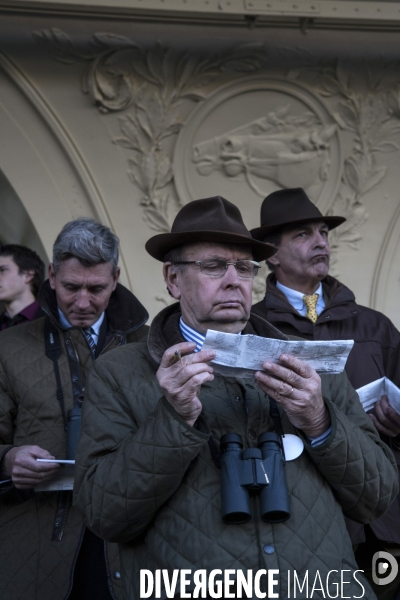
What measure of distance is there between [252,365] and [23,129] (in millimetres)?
3682

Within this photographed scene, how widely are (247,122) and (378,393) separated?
301 cm

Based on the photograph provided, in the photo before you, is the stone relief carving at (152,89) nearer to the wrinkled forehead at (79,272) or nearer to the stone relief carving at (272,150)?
the stone relief carving at (272,150)

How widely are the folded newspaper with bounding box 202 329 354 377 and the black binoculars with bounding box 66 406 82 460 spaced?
0.84m

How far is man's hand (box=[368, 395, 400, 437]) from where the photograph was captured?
3.14 m

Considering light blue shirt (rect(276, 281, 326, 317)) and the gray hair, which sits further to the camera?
light blue shirt (rect(276, 281, 326, 317))

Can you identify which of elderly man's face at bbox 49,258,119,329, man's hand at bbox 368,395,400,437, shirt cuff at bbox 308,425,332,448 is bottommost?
shirt cuff at bbox 308,425,332,448

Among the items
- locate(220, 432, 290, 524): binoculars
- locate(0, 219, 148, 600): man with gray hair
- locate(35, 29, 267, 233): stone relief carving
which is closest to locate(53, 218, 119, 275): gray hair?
locate(0, 219, 148, 600): man with gray hair

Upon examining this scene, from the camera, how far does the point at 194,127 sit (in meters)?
5.65

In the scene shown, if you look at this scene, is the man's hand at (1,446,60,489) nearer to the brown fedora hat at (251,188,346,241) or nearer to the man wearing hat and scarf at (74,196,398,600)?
the man wearing hat and scarf at (74,196,398,600)

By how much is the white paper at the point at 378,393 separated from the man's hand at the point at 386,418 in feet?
0.08

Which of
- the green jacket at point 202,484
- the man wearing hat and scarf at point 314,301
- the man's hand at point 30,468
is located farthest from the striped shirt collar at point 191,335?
the man wearing hat and scarf at point 314,301

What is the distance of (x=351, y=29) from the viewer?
17.6 ft

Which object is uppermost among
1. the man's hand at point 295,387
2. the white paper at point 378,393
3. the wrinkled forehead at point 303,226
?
the wrinkled forehead at point 303,226

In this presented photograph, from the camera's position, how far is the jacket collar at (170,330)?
2.59 m
